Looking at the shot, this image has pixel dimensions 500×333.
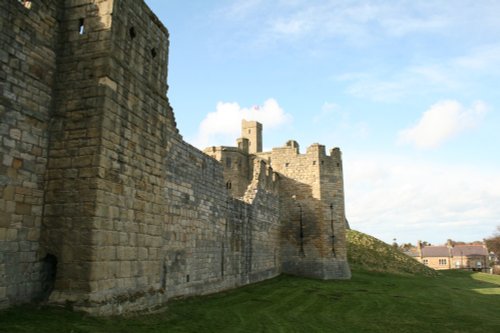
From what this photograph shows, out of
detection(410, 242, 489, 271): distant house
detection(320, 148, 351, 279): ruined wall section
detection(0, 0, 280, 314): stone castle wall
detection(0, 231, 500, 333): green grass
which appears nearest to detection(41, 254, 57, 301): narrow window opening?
detection(0, 0, 280, 314): stone castle wall

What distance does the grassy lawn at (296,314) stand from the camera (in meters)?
7.07

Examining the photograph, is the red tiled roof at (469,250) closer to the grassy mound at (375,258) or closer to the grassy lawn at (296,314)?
the grassy mound at (375,258)

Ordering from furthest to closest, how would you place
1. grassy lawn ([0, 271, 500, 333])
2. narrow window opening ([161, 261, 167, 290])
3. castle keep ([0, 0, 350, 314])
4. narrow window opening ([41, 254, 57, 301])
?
1. narrow window opening ([161, 261, 167, 290])
2. narrow window opening ([41, 254, 57, 301])
3. castle keep ([0, 0, 350, 314])
4. grassy lawn ([0, 271, 500, 333])

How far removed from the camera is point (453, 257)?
82688 millimetres

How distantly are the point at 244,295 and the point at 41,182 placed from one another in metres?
10.4

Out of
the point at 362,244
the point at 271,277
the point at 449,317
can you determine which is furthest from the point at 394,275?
the point at 449,317

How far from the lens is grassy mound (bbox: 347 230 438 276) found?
1288 inches

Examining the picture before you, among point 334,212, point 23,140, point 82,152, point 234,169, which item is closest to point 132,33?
point 82,152

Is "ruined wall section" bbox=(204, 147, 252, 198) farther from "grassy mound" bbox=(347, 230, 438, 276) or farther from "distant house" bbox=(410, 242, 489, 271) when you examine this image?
"distant house" bbox=(410, 242, 489, 271)

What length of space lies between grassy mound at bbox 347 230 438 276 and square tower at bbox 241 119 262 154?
15.9 meters

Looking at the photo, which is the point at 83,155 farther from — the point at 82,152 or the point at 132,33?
the point at 132,33

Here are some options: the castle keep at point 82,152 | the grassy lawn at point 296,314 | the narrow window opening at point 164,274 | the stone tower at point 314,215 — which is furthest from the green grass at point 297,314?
the stone tower at point 314,215

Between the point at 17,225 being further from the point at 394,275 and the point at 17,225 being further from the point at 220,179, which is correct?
the point at 394,275

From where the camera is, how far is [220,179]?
17203 mm
